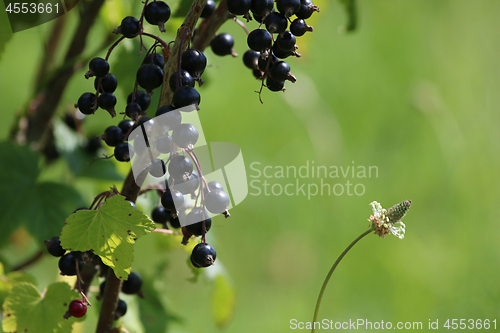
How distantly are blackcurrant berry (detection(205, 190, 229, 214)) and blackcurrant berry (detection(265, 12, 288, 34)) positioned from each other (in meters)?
0.27

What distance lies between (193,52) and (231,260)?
6.29ft

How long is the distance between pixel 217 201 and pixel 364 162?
2.04 m

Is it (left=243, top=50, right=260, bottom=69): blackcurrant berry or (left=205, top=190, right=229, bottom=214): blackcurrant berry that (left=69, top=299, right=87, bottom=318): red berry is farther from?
(left=243, top=50, right=260, bottom=69): blackcurrant berry

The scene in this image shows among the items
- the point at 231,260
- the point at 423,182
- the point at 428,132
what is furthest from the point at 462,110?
the point at 231,260

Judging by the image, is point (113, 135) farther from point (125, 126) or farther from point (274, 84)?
point (274, 84)

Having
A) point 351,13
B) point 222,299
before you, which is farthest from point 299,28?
point 222,299

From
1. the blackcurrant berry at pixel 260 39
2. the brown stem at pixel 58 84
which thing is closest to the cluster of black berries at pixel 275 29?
the blackcurrant berry at pixel 260 39

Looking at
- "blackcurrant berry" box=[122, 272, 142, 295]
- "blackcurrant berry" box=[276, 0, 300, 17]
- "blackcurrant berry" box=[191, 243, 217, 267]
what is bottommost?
"blackcurrant berry" box=[191, 243, 217, 267]

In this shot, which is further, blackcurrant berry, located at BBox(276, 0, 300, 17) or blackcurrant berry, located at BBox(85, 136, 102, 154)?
blackcurrant berry, located at BBox(85, 136, 102, 154)

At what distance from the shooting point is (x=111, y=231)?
71 cm

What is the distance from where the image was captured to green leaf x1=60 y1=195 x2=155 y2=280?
70 centimetres

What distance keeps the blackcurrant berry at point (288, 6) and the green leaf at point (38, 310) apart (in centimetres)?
62

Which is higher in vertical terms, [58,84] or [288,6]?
[58,84]

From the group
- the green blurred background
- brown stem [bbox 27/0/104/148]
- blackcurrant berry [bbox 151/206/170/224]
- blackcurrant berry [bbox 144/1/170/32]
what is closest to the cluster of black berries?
blackcurrant berry [bbox 144/1/170/32]
